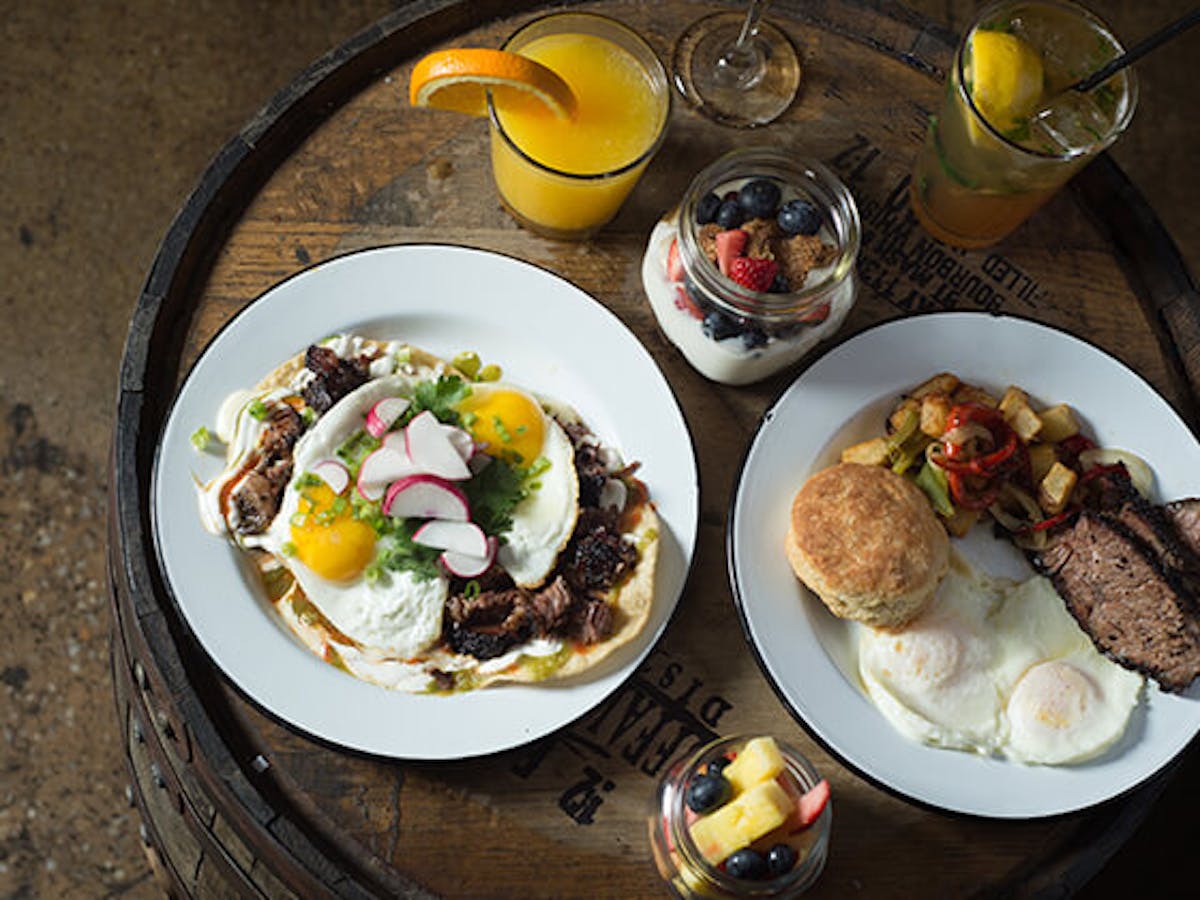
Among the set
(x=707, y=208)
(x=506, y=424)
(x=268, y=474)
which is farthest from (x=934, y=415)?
(x=268, y=474)

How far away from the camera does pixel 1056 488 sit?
264cm

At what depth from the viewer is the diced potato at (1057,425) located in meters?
2.70

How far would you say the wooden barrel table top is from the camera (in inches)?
101

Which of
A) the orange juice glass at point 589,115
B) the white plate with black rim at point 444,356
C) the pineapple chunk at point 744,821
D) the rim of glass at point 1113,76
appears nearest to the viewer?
the pineapple chunk at point 744,821

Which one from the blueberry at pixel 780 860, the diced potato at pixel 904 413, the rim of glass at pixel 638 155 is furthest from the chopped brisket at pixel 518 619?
the rim of glass at pixel 638 155

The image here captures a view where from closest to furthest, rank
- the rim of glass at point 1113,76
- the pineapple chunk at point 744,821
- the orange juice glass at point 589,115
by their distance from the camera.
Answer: the pineapple chunk at point 744,821, the rim of glass at point 1113,76, the orange juice glass at point 589,115

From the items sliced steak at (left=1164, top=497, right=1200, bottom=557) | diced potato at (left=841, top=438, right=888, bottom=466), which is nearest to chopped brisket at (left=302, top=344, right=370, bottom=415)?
diced potato at (left=841, top=438, right=888, bottom=466)

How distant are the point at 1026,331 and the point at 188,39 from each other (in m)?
3.06

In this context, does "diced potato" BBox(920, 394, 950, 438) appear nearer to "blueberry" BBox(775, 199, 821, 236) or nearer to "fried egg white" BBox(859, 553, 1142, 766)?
"fried egg white" BBox(859, 553, 1142, 766)

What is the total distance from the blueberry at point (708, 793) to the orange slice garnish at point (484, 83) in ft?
4.56

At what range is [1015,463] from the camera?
2666mm

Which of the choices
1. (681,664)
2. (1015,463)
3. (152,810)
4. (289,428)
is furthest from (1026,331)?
(152,810)

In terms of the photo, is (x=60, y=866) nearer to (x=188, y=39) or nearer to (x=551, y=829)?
(x=551, y=829)

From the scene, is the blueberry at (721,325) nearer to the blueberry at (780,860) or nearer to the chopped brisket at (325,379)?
the chopped brisket at (325,379)
